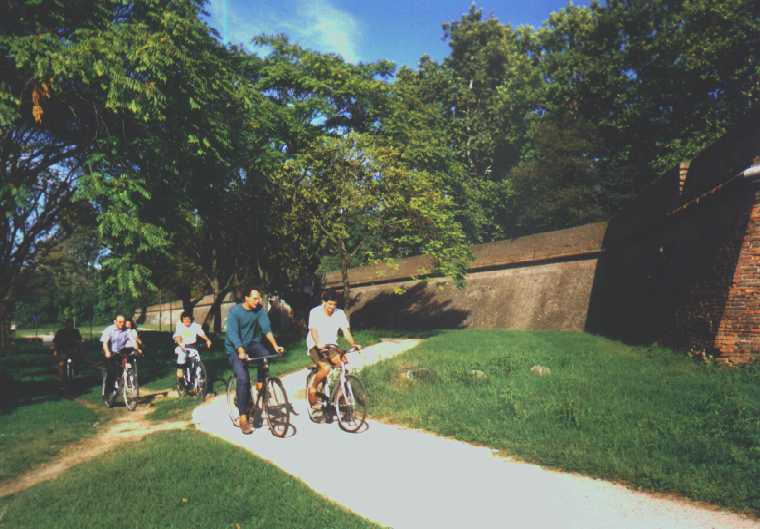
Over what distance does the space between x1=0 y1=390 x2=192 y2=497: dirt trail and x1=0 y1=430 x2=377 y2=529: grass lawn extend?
0.66 metres

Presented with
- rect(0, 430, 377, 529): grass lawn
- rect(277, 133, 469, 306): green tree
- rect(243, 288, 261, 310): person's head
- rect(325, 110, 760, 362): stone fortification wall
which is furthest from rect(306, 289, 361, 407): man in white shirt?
rect(277, 133, 469, 306): green tree

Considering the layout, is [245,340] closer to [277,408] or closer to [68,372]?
[277,408]

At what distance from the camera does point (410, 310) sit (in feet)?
91.2

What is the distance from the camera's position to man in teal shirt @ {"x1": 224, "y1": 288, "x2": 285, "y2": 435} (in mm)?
7566

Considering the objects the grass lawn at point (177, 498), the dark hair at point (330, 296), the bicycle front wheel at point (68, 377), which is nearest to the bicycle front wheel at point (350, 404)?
the dark hair at point (330, 296)

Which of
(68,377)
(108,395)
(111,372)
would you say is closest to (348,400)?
(111,372)

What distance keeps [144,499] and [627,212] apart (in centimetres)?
1702

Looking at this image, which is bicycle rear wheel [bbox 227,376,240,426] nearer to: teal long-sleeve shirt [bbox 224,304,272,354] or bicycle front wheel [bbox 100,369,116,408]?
teal long-sleeve shirt [bbox 224,304,272,354]

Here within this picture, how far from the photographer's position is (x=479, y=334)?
18.9 metres

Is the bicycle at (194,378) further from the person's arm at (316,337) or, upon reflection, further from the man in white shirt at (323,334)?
the person's arm at (316,337)

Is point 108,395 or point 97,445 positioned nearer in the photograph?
point 97,445

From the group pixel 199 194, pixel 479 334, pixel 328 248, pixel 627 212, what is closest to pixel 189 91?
pixel 199 194

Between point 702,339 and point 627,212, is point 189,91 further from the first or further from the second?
point 627,212

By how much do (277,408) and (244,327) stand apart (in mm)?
1349
